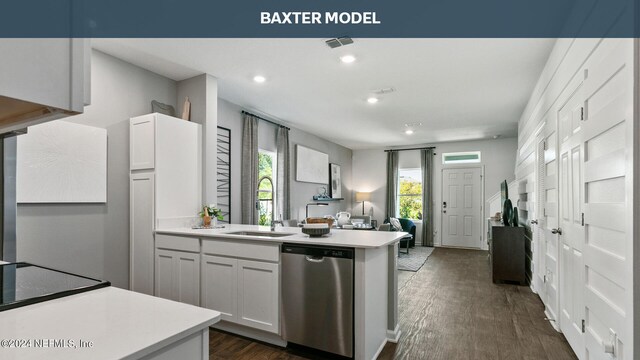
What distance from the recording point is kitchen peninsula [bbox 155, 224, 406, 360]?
2217 millimetres

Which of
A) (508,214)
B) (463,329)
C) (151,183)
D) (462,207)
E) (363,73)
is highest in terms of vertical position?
(363,73)

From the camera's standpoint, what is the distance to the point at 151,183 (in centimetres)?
307

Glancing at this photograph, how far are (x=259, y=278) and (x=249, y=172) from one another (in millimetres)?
2504

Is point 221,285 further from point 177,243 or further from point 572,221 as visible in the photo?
point 572,221

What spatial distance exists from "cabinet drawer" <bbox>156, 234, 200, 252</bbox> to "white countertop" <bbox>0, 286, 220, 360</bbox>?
1.85 metres

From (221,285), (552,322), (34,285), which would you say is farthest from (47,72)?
(552,322)

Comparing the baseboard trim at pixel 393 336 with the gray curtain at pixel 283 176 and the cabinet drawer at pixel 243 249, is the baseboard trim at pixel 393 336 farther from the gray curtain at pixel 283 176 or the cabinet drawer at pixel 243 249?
the gray curtain at pixel 283 176

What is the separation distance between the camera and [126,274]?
Answer: 10.6ft

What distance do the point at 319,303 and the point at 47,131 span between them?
→ 257 centimetres

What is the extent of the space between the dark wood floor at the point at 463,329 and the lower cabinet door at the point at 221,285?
25 centimetres

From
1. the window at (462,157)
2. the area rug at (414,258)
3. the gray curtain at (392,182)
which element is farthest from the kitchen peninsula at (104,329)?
the window at (462,157)
